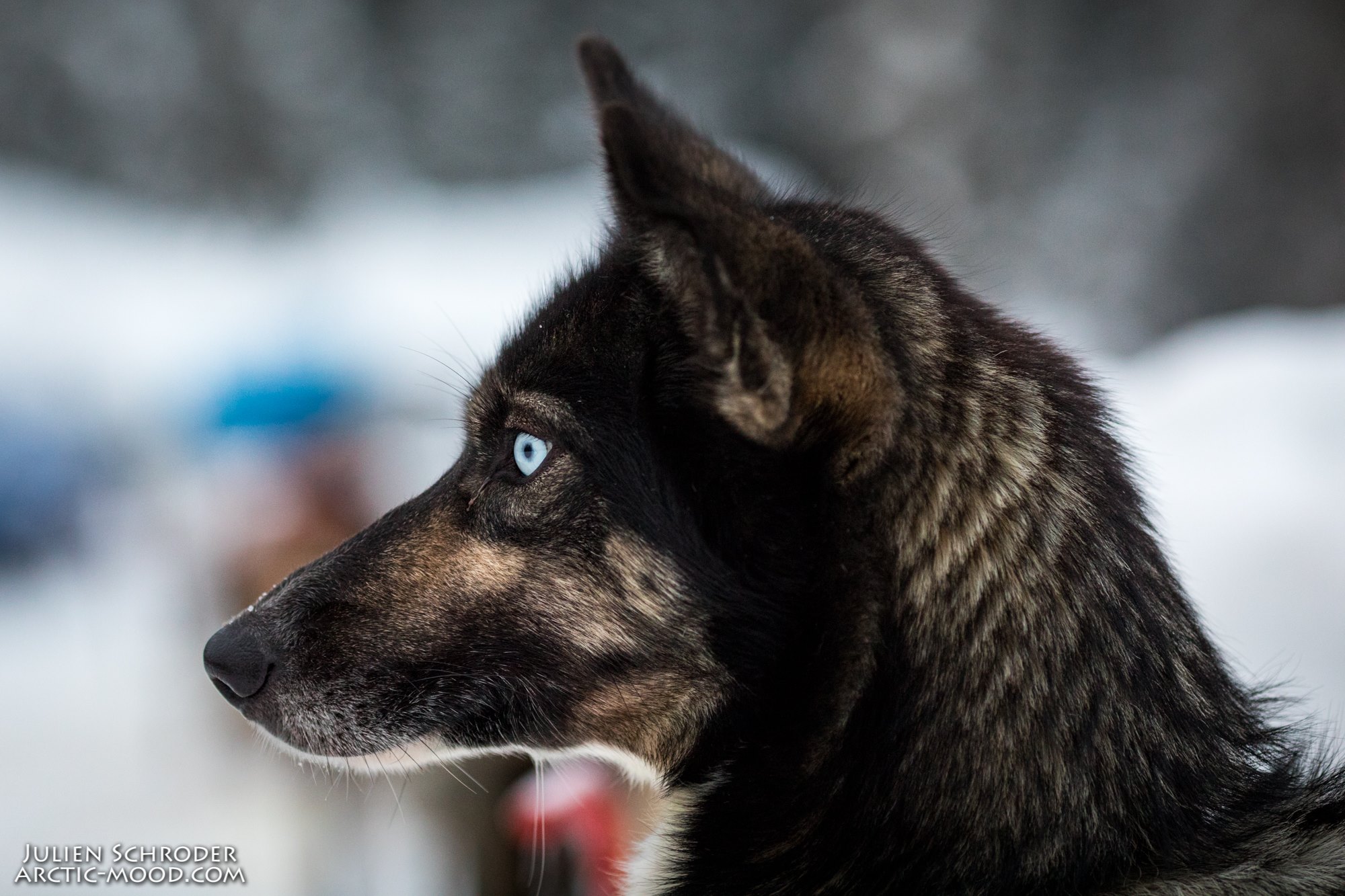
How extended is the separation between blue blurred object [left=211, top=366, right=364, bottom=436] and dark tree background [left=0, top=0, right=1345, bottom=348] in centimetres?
297

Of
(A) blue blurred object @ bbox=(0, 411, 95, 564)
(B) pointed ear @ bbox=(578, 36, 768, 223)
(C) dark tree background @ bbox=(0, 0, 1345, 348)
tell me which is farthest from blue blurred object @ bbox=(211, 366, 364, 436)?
(B) pointed ear @ bbox=(578, 36, 768, 223)

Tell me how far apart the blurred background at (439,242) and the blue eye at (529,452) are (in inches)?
145

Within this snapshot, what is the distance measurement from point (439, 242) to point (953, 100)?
467 cm

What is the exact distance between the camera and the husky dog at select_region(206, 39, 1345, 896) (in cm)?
159

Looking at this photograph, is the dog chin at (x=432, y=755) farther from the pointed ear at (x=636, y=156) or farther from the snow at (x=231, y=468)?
the snow at (x=231, y=468)

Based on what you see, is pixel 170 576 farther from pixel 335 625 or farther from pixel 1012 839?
pixel 1012 839

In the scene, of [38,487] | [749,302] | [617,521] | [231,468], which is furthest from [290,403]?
[749,302]

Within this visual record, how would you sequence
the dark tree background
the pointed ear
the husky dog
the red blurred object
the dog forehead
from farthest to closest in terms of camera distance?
the dark tree background, the red blurred object, the dog forehead, the husky dog, the pointed ear

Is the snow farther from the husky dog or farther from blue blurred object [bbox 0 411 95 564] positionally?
the husky dog

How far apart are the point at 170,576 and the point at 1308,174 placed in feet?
28.5

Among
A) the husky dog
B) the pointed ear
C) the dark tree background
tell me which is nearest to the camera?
the pointed ear

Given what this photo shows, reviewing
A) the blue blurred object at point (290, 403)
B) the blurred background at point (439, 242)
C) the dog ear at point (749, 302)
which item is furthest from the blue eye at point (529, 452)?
the blue blurred object at point (290, 403)

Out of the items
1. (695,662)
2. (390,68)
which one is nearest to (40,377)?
(390,68)

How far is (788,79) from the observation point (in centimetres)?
857
